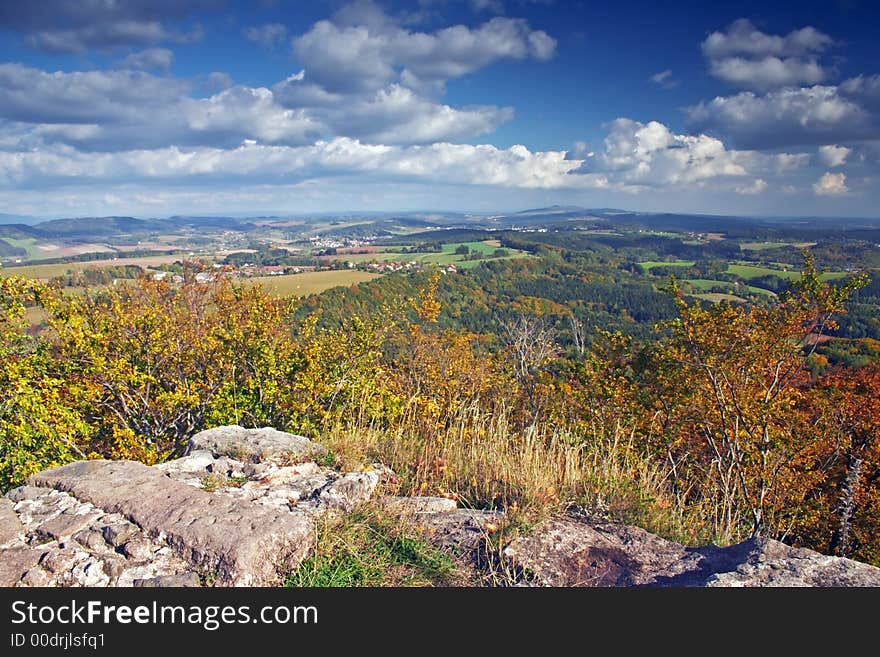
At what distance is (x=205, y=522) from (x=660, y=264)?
450ft

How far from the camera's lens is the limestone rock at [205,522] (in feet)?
9.75

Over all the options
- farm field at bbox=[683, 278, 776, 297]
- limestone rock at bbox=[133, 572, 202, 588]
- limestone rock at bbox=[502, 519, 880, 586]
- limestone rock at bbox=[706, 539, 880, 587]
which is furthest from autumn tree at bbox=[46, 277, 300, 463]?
farm field at bbox=[683, 278, 776, 297]

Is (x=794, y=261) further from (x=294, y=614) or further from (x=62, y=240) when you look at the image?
(x=62, y=240)

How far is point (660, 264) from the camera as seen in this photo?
126m

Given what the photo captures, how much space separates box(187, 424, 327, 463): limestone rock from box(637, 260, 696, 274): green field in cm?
12373

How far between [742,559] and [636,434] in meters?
8.96

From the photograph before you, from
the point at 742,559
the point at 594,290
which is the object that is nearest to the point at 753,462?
the point at 742,559

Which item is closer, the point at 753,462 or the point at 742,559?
the point at 742,559

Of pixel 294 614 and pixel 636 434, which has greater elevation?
pixel 294 614

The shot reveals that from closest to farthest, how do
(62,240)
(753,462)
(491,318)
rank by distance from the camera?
(753,462) < (491,318) < (62,240)

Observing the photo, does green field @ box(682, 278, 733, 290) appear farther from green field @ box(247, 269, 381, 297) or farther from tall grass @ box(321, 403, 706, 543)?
tall grass @ box(321, 403, 706, 543)

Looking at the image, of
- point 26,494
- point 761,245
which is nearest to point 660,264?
point 761,245

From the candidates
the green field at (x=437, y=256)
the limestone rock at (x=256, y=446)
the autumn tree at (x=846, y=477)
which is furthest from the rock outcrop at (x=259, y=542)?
the green field at (x=437, y=256)

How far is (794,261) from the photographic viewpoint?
311ft
